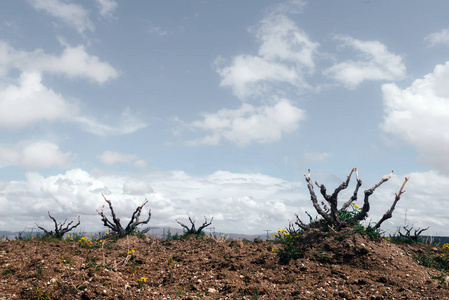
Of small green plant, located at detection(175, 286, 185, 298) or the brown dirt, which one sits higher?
the brown dirt

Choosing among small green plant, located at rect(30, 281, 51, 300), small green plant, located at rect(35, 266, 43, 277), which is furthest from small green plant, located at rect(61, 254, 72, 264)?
small green plant, located at rect(30, 281, 51, 300)

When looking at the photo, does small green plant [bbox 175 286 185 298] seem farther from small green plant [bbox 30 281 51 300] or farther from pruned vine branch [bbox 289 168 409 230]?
pruned vine branch [bbox 289 168 409 230]

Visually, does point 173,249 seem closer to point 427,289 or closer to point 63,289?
point 63,289

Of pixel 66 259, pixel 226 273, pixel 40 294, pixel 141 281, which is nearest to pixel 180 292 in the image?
pixel 141 281

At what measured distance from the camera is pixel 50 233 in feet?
47.9

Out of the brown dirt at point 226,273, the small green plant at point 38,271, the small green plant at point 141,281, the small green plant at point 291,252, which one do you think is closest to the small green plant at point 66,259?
the brown dirt at point 226,273

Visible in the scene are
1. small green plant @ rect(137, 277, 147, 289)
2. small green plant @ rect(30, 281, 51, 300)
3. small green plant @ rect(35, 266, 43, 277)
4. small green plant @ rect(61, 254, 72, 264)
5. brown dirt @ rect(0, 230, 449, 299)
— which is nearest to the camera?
small green plant @ rect(30, 281, 51, 300)

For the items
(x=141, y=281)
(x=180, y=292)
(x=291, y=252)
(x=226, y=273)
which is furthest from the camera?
(x=291, y=252)

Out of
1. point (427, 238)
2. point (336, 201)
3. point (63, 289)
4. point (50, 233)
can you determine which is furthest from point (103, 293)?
point (427, 238)

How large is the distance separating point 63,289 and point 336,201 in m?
7.86

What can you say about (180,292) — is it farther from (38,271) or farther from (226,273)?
(38,271)

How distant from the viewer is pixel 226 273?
28.2 feet

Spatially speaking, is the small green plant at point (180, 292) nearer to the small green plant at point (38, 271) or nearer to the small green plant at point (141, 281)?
the small green plant at point (141, 281)

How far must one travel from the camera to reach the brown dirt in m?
7.42
